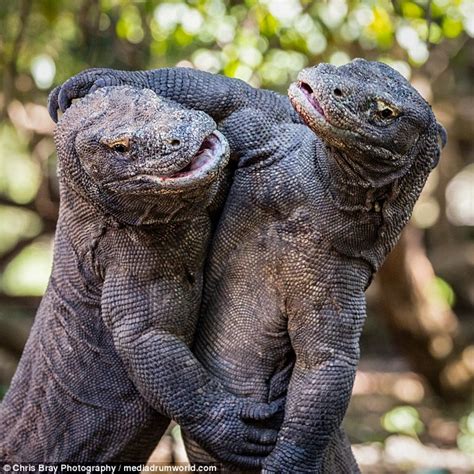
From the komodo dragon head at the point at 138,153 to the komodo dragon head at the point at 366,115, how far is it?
9.0 inches

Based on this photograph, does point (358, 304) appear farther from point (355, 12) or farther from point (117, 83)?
point (355, 12)

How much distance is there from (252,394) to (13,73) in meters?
3.04

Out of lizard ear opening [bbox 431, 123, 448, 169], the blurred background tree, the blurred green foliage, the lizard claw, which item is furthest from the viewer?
the blurred green foliage

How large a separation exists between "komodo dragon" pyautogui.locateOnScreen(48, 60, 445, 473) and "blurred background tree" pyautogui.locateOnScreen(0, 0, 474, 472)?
1.25 m

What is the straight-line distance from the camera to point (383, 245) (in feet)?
7.98

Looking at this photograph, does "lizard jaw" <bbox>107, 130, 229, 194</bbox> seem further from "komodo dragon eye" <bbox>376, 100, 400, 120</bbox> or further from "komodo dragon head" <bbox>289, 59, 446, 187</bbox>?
"komodo dragon eye" <bbox>376, 100, 400, 120</bbox>

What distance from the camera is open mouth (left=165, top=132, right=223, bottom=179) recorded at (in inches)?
83.9

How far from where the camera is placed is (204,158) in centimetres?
215

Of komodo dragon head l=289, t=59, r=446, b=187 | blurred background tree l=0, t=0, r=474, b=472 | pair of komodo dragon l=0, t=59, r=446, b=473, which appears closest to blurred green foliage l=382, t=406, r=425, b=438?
blurred background tree l=0, t=0, r=474, b=472

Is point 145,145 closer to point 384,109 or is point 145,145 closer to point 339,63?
point 384,109

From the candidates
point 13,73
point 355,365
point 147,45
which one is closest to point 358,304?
point 355,365

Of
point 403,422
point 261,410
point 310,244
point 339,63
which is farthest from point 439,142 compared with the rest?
point 403,422

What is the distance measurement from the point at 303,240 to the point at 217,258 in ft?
0.90

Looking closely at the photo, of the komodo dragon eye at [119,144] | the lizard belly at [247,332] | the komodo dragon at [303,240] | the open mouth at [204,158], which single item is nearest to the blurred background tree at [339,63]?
the komodo dragon at [303,240]
